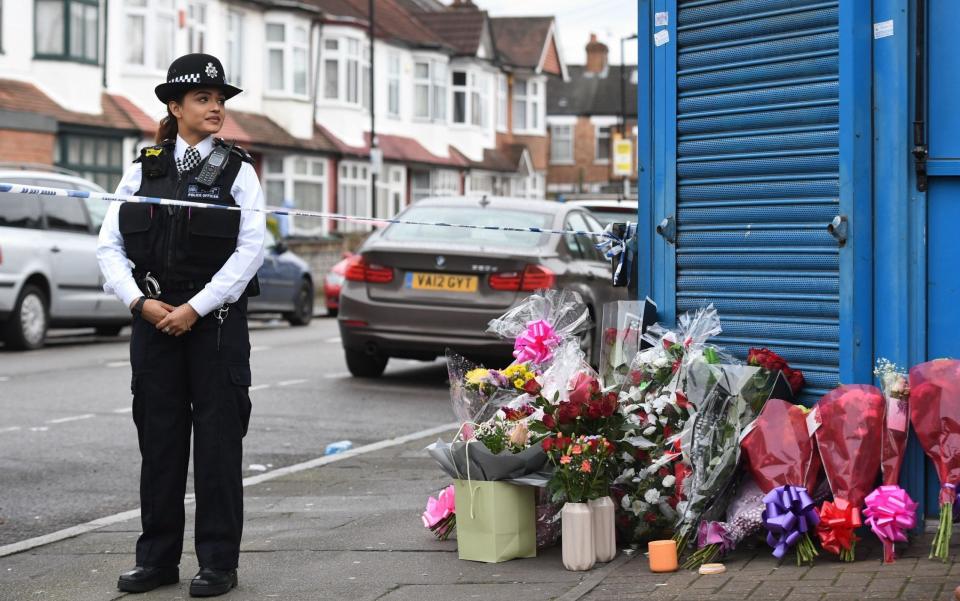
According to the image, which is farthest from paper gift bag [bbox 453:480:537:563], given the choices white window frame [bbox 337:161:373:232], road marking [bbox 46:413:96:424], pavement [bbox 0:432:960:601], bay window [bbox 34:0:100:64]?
white window frame [bbox 337:161:373:232]

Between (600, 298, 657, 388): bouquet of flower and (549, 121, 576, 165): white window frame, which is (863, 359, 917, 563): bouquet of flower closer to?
(600, 298, 657, 388): bouquet of flower

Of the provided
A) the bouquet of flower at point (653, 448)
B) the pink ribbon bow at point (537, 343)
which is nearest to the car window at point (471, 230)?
the pink ribbon bow at point (537, 343)

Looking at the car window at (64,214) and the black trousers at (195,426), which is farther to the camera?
the car window at (64,214)

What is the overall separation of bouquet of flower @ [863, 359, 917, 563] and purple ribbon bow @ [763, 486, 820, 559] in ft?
0.75

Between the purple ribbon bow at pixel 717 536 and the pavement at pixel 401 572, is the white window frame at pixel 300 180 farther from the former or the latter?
the purple ribbon bow at pixel 717 536

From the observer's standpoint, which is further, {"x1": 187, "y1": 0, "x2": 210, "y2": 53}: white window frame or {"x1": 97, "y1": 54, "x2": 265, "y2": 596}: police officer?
{"x1": 187, "y1": 0, "x2": 210, "y2": 53}: white window frame

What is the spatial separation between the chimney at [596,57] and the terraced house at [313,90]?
22.2 m

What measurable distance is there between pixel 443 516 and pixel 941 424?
2.19 meters

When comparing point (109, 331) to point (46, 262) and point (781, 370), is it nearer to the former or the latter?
point (46, 262)

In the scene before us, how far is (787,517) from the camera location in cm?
580

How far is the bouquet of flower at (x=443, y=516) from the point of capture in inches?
263

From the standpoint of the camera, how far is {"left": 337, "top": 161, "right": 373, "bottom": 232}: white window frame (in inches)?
1877

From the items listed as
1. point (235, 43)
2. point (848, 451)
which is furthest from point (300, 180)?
point (848, 451)

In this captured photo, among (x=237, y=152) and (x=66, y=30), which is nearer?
(x=237, y=152)
